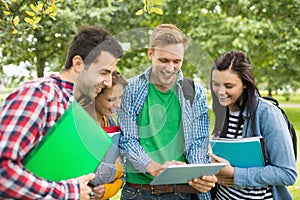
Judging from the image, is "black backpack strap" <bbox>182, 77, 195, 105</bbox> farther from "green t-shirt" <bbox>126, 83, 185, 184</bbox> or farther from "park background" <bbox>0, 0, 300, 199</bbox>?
"park background" <bbox>0, 0, 300, 199</bbox>

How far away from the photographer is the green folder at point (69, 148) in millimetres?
1474

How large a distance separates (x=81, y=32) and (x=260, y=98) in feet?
3.05

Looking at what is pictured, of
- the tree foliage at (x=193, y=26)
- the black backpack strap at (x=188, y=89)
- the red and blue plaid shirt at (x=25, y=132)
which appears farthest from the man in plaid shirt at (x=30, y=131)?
the tree foliage at (x=193, y=26)

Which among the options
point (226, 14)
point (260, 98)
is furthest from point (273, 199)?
point (226, 14)

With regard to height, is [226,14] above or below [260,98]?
above

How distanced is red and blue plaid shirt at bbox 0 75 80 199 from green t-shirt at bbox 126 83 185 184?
68 cm

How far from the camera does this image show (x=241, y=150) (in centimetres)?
221

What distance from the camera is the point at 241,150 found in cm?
221

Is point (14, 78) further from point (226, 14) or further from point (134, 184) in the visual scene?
point (134, 184)

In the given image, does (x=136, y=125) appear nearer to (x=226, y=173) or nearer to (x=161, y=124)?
(x=161, y=124)

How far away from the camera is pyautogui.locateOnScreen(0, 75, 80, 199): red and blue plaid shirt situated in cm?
139

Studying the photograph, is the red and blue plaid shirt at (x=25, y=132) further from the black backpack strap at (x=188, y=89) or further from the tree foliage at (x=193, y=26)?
the tree foliage at (x=193, y=26)

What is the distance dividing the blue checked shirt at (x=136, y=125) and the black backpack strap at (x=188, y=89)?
0.01 meters

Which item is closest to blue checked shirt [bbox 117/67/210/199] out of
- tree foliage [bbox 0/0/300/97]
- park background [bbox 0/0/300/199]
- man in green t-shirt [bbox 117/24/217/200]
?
man in green t-shirt [bbox 117/24/217/200]
